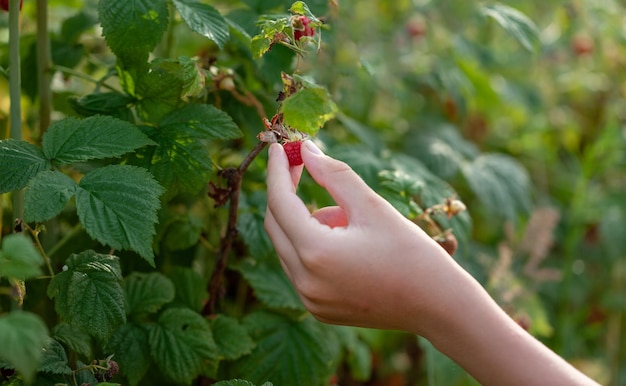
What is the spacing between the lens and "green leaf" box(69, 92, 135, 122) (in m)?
0.97

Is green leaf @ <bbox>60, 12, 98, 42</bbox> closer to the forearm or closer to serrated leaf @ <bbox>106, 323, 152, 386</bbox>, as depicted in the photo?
serrated leaf @ <bbox>106, 323, 152, 386</bbox>

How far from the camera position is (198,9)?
95 cm

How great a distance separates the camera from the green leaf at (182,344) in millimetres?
918

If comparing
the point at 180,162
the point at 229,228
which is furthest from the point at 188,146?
the point at 229,228

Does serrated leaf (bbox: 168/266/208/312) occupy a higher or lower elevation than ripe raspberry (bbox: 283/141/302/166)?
lower

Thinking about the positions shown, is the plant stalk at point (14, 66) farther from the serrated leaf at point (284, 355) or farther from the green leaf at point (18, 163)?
the serrated leaf at point (284, 355)

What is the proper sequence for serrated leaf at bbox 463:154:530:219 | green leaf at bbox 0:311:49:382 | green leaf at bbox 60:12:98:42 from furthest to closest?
serrated leaf at bbox 463:154:530:219 → green leaf at bbox 60:12:98:42 → green leaf at bbox 0:311:49:382

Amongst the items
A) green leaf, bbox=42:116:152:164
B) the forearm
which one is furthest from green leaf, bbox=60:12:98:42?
the forearm

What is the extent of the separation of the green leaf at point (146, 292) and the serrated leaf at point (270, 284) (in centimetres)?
16

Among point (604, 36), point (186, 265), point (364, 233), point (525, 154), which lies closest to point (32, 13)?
point (186, 265)

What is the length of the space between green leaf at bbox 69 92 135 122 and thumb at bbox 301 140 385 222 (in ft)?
1.15

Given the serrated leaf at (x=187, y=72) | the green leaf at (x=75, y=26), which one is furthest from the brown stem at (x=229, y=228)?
the green leaf at (x=75, y=26)

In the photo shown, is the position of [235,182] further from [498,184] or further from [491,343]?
[498,184]

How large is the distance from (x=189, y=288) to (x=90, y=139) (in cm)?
31
